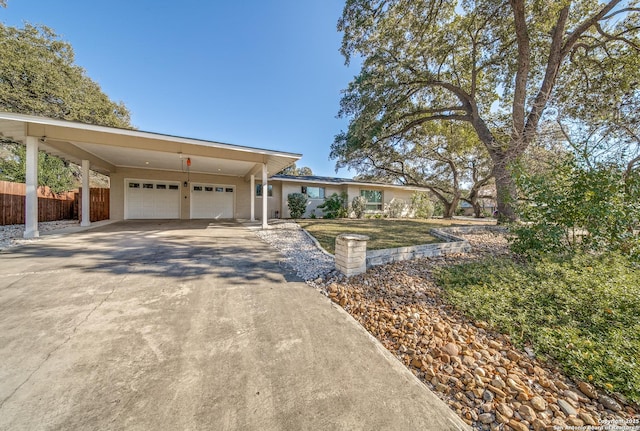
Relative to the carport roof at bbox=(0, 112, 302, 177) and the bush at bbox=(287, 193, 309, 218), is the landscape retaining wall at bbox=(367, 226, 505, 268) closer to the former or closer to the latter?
the carport roof at bbox=(0, 112, 302, 177)

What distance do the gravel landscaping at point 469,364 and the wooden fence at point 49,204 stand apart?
12181 millimetres

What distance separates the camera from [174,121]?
13.9 meters

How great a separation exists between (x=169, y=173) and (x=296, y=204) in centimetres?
709

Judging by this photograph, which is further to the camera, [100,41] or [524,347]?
[100,41]

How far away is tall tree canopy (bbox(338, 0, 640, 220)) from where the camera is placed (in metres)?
8.04

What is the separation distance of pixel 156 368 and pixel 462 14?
14.6m

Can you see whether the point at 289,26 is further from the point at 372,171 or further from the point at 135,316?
the point at 135,316

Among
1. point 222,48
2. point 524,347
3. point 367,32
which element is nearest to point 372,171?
point 367,32

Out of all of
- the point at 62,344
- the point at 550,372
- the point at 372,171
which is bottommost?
the point at 550,372

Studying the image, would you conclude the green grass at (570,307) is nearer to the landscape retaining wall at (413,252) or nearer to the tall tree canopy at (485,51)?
the landscape retaining wall at (413,252)

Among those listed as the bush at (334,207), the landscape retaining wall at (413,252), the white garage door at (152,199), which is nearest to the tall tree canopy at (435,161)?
the bush at (334,207)

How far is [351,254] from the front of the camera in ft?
12.6

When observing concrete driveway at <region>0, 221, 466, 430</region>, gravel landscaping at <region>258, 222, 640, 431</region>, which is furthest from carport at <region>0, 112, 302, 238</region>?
gravel landscaping at <region>258, 222, 640, 431</region>

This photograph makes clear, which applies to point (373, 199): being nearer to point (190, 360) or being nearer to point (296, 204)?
point (296, 204)
